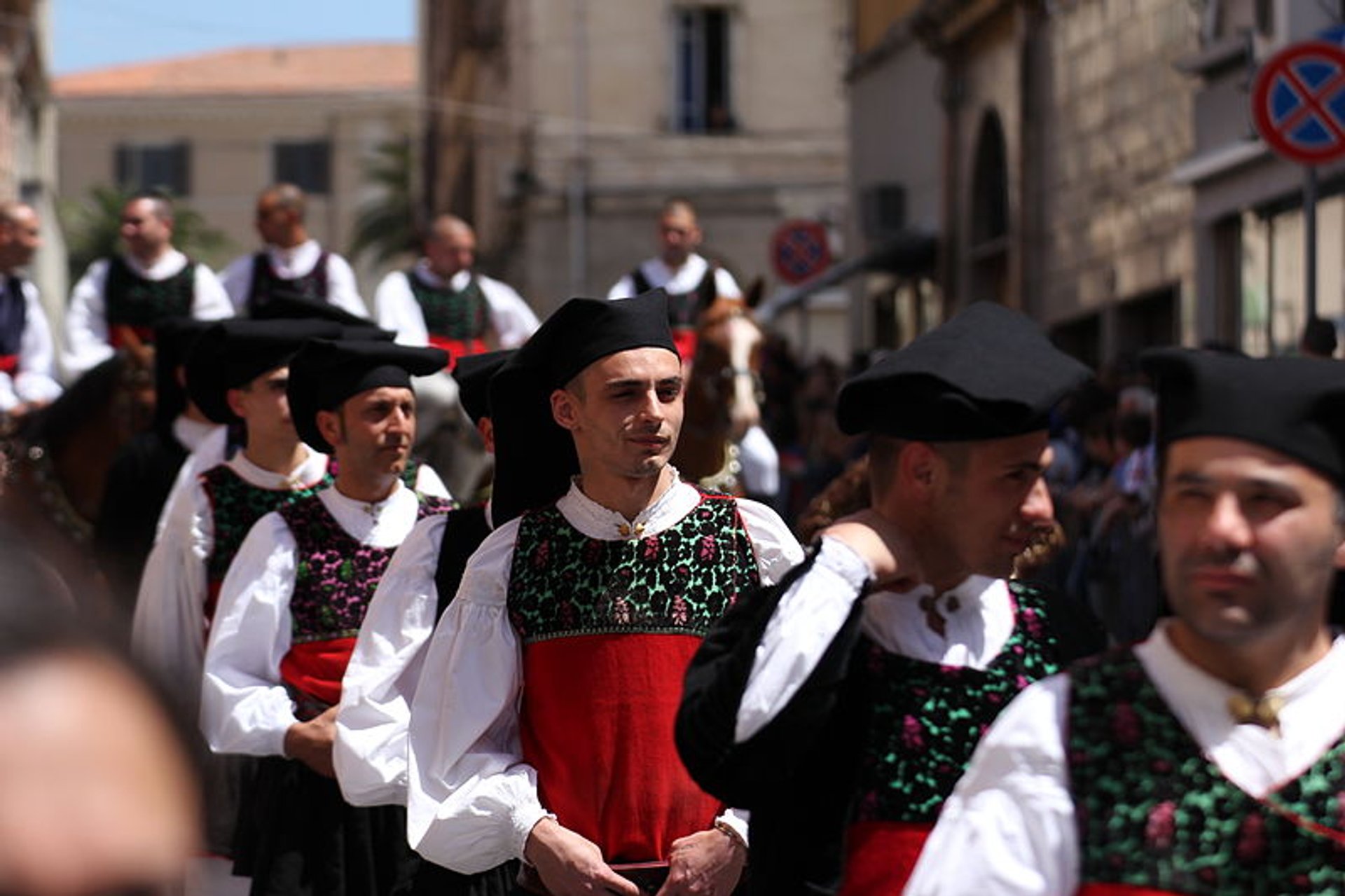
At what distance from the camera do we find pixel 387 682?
19.9ft

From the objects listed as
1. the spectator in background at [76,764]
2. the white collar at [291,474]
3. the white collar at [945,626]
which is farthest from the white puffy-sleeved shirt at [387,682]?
the spectator in background at [76,764]

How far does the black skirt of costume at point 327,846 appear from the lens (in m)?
6.77

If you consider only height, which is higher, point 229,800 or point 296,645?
point 296,645

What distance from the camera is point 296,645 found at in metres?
6.98

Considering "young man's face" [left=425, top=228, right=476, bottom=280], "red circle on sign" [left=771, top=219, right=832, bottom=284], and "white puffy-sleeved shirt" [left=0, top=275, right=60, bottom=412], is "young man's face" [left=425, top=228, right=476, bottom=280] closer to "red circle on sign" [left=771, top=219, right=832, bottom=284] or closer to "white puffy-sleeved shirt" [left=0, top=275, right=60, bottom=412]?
"white puffy-sleeved shirt" [left=0, top=275, right=60, bottom=412]

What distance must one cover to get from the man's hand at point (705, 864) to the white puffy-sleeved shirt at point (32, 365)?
29.7 feet

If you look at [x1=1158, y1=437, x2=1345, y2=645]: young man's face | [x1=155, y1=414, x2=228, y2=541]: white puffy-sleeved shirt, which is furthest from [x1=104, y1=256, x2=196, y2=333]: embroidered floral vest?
[x1=1158, y1=437, x2=1345, y2=645]: young man's face

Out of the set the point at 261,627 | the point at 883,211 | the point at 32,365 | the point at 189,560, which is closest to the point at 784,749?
the point at 261,627

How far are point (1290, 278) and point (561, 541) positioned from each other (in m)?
14.5

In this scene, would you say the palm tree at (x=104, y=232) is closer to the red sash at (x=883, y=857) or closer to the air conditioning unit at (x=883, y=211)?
the air conditioning unit at (x=883, y=211)

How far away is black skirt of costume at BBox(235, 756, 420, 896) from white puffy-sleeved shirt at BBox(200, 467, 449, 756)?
6.1 inches

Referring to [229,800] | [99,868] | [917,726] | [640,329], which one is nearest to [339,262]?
[229,800]

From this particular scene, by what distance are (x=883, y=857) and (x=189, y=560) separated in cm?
413

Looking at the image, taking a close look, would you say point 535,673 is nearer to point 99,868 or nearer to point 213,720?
point 213,720
